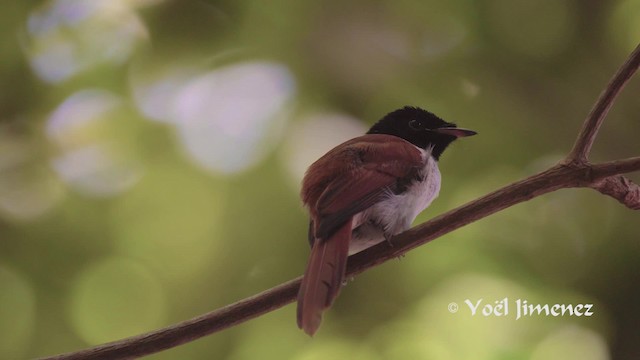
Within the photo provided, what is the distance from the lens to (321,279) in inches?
61.0

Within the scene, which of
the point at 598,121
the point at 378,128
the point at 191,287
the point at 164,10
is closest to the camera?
the point at 598,121

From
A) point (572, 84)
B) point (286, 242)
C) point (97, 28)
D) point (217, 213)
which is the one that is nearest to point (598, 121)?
point (572, 84)

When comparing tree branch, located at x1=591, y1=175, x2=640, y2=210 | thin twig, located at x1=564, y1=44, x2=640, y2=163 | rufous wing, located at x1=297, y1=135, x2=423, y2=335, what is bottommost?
rufous wing, located at x1=297, y1=135, x2=423, y2=335

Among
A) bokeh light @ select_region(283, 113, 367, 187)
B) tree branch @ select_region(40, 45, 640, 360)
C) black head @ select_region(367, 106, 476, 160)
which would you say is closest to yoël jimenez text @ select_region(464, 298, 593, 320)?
black head @ select_region(367, 106, 476, 160)

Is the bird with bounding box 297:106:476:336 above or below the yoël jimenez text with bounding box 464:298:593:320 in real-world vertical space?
above

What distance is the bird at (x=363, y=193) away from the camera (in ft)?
5.46

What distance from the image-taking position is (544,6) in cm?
291

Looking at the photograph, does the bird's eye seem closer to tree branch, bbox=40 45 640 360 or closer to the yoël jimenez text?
the yoël jimenez text

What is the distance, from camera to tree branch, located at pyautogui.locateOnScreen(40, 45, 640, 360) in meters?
1.45

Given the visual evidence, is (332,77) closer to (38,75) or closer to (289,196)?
(289,196)

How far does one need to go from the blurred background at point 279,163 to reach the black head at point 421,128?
0.32 m

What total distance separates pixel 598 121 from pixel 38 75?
2.28m

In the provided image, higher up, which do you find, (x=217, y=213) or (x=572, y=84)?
(x=572, y=84)

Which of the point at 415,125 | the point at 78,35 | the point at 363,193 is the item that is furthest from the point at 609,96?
the point at 78,35
